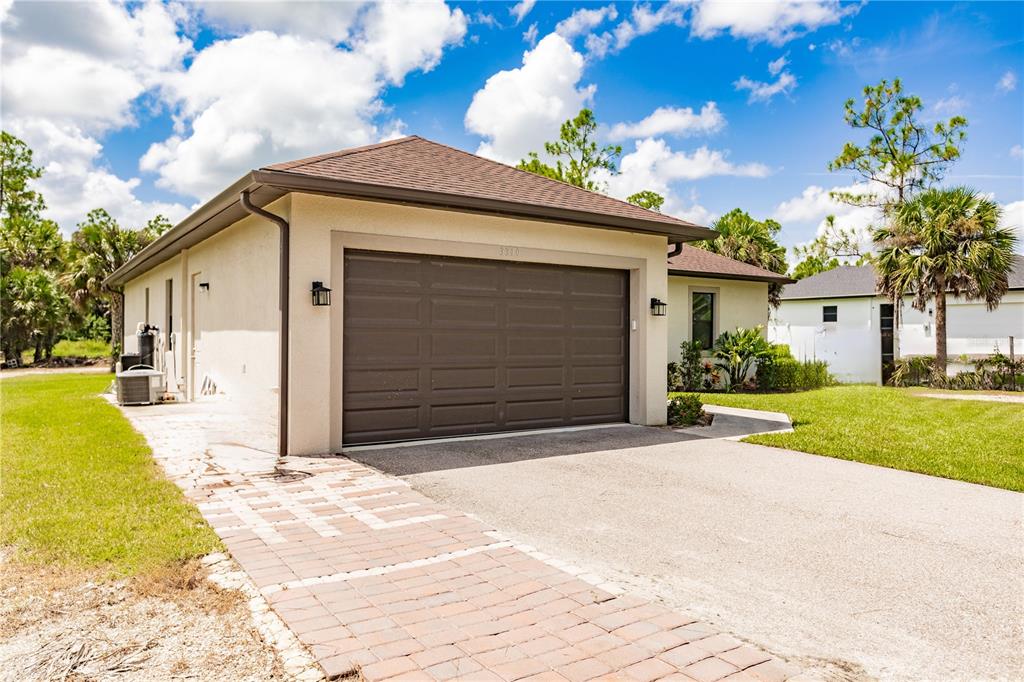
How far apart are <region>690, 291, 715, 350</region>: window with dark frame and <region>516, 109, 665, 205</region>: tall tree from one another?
15.5 m

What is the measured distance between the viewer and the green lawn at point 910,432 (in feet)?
23.8

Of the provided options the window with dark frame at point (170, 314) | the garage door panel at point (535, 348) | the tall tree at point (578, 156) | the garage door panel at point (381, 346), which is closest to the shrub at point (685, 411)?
the garage door panel at point (535, 348)

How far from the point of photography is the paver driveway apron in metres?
2.71

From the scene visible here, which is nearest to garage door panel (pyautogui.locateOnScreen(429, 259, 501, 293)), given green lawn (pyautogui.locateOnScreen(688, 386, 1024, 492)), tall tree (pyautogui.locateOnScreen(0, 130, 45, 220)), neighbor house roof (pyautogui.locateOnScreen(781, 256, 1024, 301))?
green lawn (pyautogui.locateOnScreen(688, 386, 1024, 492))

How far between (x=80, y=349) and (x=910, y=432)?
35.4m

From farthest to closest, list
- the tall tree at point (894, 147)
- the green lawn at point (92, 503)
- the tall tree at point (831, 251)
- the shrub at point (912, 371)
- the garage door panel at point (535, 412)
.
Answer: the tall tree at point (831, 251) → the tall tree at point (894, 147) → the shrub at point (912, 371) → the garage door panel at point (535, 412) → the green lawn at point (92, 503)

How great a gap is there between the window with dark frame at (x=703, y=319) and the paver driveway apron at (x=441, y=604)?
12860 millimetres

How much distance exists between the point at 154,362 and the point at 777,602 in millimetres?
15615

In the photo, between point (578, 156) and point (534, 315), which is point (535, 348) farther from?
point (578, 156)

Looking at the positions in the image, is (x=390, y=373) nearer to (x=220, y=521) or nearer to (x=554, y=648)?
(x=220, y=521)

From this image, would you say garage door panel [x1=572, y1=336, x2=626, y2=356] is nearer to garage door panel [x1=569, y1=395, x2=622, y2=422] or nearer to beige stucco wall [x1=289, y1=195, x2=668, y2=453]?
garage door panel [x1=569, y1=395, x2=622, y2=422]

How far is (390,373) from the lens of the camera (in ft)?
25.8

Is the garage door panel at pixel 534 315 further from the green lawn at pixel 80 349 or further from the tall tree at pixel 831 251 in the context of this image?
the tall tree at pixel 831 251

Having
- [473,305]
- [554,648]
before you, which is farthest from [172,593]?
[473,305]
